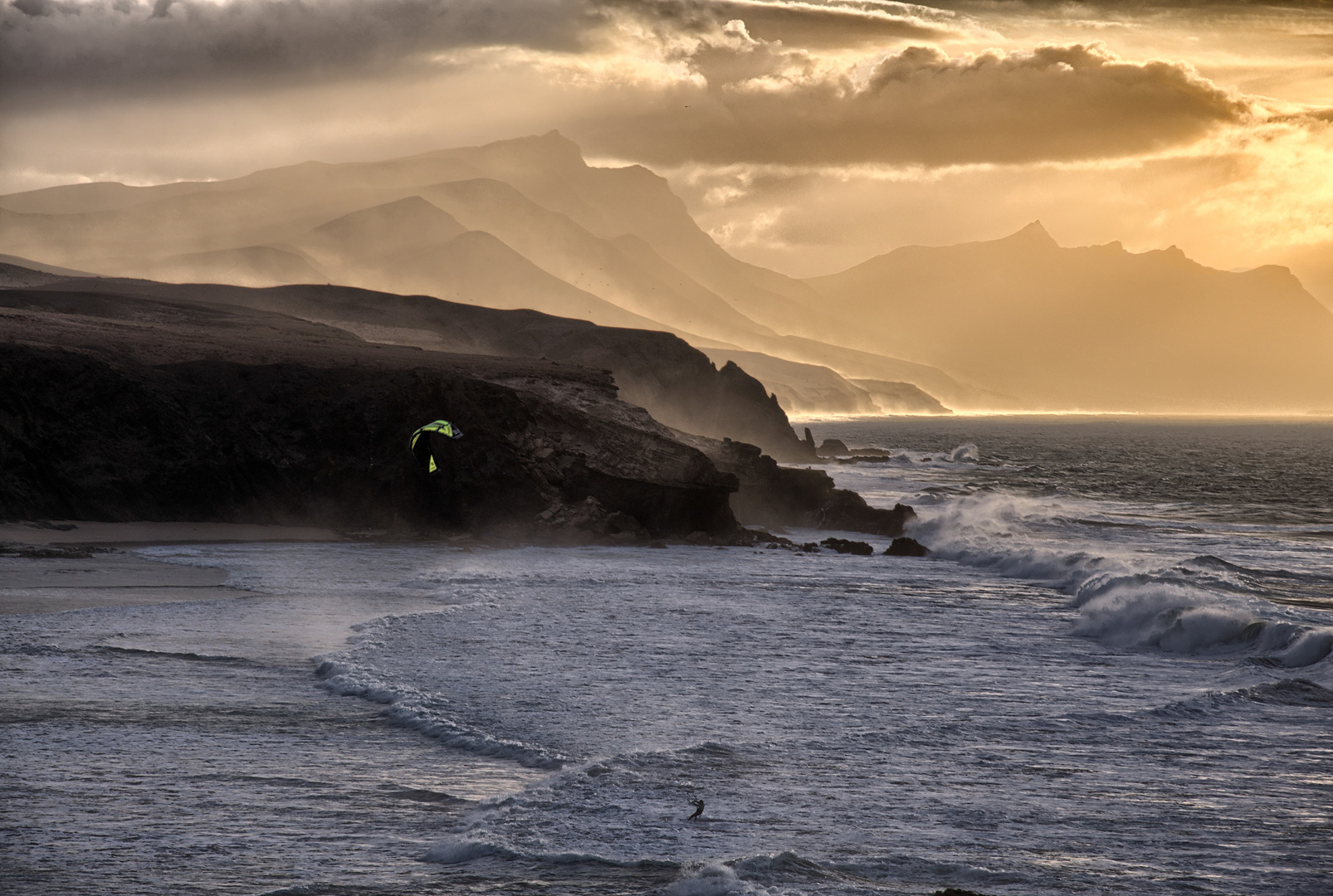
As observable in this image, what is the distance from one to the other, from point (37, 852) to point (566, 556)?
64.8 ft

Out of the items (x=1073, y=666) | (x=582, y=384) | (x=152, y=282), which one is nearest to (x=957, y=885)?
(x=1073, y=666)

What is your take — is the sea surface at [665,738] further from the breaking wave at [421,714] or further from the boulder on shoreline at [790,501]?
the boulder on shoreline at [790,501]

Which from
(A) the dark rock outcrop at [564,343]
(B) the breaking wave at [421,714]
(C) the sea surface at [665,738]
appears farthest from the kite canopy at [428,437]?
(A) the dark rock outcrop at [564,343]

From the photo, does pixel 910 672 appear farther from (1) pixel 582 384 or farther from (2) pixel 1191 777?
(1) pixel 582 384

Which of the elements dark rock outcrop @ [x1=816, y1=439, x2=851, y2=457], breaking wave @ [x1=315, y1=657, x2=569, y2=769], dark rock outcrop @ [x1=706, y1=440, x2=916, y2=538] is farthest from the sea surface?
dark rock outcrop @ [x1=816, y1=439, x2=851, y2=457]

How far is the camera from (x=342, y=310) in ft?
266

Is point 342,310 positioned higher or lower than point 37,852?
higher

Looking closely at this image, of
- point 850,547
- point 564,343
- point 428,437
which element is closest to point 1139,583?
point 850,547

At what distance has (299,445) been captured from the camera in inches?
1227

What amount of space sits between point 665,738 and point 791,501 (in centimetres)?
2832

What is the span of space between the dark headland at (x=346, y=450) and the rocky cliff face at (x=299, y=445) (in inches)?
2.0

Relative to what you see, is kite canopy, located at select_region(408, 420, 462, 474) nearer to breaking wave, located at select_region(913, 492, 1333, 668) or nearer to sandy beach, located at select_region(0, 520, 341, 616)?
sandy beach, located at select_region(0, 520, 341, 616)

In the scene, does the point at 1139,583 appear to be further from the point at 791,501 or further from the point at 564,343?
the point at 564,343

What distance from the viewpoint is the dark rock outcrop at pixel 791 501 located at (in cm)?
3694
